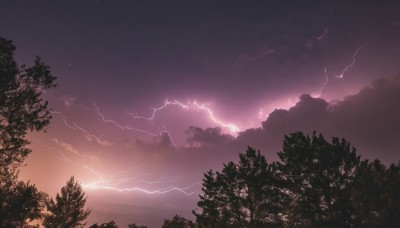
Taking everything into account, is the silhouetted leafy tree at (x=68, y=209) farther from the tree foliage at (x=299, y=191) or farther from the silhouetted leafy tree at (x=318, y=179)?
the silhouetted leafy tree at (x=318, y=179)

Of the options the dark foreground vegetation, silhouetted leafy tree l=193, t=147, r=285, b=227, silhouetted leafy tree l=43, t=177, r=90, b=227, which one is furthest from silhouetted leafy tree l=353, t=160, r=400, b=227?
silhouetted leafy tree l=43, t=177, r=90, b=227

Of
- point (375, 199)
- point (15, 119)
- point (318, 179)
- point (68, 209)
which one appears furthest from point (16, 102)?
point (375, 199)

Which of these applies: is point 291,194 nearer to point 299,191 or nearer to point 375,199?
point 299,191

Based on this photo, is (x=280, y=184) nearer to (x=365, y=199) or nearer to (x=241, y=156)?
(x=241, y=156)

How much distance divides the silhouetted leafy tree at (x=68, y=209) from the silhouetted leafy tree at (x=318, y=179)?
65.3 ft

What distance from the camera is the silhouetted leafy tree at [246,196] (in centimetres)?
2320

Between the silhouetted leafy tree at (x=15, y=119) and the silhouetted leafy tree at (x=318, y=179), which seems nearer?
the silhouetted leafy tree at (x=15, y=119)

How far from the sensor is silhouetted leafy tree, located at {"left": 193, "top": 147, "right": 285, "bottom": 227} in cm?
2320

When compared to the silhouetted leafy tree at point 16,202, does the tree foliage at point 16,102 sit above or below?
above

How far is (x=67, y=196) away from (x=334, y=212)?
2495cm

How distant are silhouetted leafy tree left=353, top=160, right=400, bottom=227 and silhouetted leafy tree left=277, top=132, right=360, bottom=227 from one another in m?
2.26

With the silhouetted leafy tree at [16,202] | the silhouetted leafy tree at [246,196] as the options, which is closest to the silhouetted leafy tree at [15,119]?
the silhouetted leafy tree at [16,202]

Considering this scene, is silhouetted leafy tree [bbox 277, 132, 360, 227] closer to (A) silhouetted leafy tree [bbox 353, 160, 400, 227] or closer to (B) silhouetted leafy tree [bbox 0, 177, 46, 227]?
(A) silhouetted leafy tree [bbox 353, 160, 400, 227]

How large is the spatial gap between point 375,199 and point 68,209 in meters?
30.8
